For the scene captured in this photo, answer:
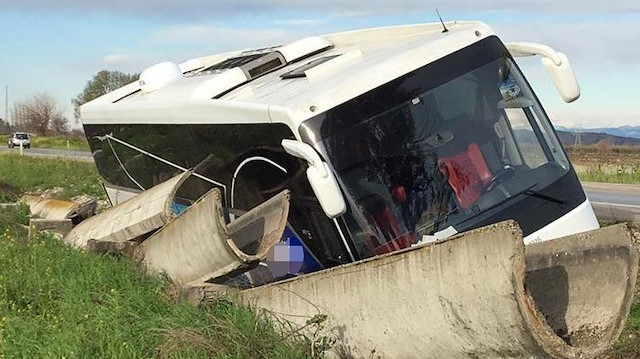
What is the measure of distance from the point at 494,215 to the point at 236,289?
1.99 m

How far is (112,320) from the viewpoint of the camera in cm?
577

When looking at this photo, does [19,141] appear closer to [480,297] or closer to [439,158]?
[439,158]

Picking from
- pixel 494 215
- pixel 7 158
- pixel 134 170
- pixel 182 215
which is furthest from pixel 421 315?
pixel 7 158

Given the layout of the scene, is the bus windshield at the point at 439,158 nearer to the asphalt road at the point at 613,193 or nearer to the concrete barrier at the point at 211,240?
the concrete barrier at the point at 211,240

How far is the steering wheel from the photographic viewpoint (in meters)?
6.14

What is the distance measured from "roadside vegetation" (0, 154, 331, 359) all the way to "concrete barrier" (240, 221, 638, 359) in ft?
1.09

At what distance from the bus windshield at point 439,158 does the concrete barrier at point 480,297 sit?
75 centimetres

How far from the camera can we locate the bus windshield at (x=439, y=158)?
586cm

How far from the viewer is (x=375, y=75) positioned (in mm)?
6227

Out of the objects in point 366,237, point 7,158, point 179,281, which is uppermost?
point 366,237

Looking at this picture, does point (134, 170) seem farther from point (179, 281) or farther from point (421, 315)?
point (421, 315)

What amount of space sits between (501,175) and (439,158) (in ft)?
1.70

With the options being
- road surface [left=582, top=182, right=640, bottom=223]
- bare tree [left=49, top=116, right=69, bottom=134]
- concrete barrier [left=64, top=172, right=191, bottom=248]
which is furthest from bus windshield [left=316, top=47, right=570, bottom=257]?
bare tree [left=49, top=116, right=69, bottom=134]

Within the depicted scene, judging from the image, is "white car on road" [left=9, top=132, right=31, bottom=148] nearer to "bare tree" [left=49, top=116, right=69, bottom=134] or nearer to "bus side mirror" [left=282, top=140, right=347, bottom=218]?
"bare tree" [left=49, top=116, right=69, bottom=134]
